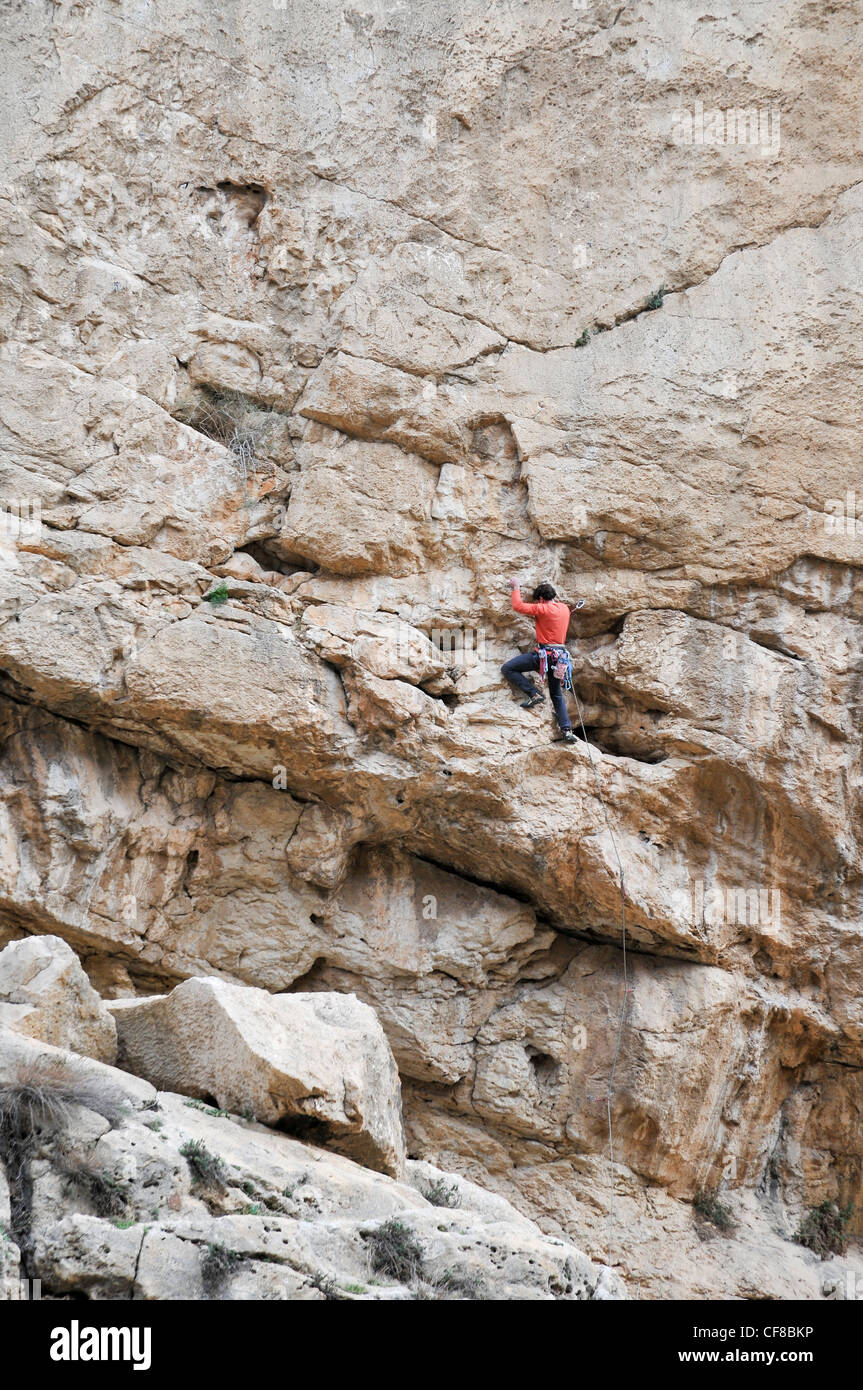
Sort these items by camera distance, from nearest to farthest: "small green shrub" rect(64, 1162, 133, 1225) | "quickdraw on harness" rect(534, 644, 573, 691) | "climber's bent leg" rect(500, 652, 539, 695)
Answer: "small green shrub" rect(64, 1162, 133, 1225), "quickdraw on harness" rect(534, 644, 573, 691), "climber's bent leg" rect(500, 652, 539, 695)

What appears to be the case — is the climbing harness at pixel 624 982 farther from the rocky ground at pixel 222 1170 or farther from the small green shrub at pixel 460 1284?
the small green shrub at pixel 460 1284

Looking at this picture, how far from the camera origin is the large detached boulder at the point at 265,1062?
286 inches

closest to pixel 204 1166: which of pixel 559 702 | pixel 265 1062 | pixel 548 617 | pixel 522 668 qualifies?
pixel 265 1062

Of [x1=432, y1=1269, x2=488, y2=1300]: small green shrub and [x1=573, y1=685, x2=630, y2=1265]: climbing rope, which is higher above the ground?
[x1=573, y1=685, x2=630, y2=1265]: climbing rope

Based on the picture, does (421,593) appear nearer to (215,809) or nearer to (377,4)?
(215,809)

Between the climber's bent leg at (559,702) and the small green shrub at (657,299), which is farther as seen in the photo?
the small green shrub at (657,299)

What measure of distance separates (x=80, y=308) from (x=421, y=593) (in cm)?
409

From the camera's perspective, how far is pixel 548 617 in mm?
11109

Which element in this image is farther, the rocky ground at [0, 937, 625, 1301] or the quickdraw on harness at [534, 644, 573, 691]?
the quickdraw on harness at [534, 644, 573, 691]

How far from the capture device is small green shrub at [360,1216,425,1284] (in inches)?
244

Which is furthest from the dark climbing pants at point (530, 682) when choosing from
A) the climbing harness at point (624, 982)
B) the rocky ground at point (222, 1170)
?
the rocky ground at point (222, 1170)

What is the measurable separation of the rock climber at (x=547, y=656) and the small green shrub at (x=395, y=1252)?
5489 millimetres

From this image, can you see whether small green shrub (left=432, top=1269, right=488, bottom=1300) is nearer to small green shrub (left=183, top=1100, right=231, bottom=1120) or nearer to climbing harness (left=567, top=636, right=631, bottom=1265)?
small green shrub (left=183, top=1100, right=231, bottom=1120)

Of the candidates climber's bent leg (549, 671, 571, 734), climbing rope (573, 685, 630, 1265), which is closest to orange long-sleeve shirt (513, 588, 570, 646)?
climber's bent leg (549, 671, 571, 734)
